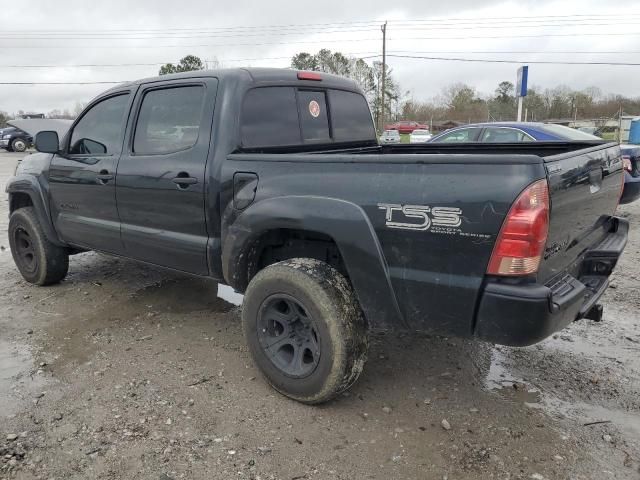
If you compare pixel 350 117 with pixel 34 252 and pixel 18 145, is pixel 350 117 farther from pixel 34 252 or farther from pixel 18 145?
pixel 18 145

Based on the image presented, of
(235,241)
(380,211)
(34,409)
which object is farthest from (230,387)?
(380,211)

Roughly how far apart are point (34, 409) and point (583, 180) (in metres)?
3.29

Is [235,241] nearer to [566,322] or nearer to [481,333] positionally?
[481,333]

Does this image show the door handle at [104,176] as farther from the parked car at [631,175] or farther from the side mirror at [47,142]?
the parked car at [631,175]

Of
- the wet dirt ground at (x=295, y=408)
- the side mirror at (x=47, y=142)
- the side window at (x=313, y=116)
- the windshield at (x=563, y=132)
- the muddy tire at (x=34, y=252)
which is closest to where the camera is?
the wet dirt ground at (x=295, y=408)

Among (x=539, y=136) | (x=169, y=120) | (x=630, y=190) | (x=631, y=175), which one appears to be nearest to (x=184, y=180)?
(x=169, y=120)

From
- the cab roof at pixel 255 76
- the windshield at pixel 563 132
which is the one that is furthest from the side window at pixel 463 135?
the cab roof at pixel 255 76

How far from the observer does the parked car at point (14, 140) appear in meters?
29.1

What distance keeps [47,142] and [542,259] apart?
4.04 m

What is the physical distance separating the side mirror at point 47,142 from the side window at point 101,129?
0.40 feet

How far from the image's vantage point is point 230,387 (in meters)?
3.30

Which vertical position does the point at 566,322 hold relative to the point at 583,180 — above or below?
below

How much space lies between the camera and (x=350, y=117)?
4.27 metres

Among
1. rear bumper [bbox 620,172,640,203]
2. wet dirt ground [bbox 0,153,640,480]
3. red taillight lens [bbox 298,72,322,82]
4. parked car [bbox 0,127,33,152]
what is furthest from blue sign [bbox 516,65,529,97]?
parked car [bbox 0,127,33,152]
